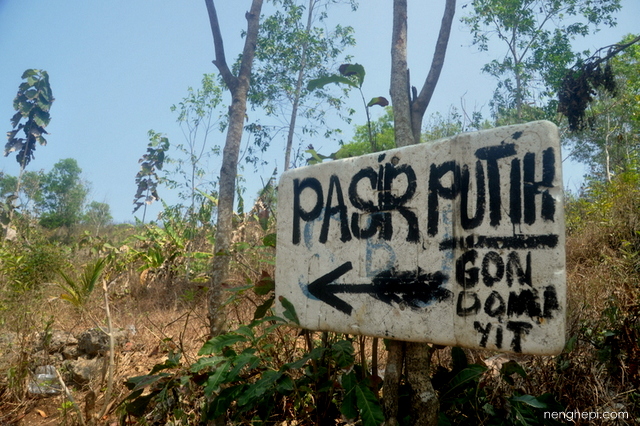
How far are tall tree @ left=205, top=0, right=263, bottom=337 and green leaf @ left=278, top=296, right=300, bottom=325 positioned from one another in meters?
1.86

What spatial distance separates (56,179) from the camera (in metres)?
27.9

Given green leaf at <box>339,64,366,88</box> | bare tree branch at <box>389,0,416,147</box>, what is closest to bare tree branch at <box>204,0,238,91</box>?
bare tree branch at <box>389,0,416,147</box>

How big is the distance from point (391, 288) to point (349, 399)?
49cm

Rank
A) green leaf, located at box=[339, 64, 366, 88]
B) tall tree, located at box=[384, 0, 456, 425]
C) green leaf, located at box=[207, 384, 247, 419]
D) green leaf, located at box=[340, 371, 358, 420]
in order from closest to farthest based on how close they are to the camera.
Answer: green leaf, located at box=[340, 371, 358, 420] < tall tree, located at box=[384, 0, 456, 425] < green leaf, located at box=[207, 384, 247, 419] < green leaf, located at box=[339, 64, 366, 88]

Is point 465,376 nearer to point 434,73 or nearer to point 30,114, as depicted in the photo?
point 434,73

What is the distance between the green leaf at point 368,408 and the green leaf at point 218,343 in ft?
1.99

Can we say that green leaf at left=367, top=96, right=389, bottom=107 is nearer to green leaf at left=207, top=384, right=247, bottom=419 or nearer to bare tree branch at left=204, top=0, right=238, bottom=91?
green leaf at left=207, top=384, right=247, bottom=419

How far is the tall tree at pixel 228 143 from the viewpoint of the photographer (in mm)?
3916

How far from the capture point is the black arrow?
1460 mm

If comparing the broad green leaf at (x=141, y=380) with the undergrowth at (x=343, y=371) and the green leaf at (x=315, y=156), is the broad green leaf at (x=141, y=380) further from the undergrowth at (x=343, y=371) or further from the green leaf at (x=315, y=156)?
the green leaf at (x=315, y=156)

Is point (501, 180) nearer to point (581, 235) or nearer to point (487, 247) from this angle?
point (487, 247)

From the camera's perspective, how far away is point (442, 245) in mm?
1470

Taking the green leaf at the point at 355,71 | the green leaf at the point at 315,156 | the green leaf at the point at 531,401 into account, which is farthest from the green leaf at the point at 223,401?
the green leaf at the point at 355,71

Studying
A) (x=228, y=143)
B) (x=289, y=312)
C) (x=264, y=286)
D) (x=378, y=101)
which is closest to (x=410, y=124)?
(x=378, y=101)
